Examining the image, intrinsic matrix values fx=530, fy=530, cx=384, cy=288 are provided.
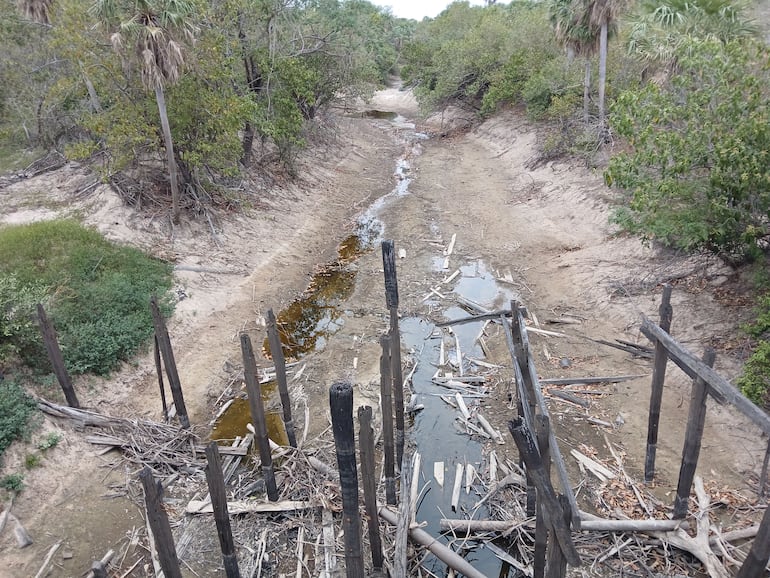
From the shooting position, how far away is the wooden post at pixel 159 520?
18.1 ft

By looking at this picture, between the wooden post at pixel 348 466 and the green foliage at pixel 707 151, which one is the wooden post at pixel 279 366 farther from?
the green foliage at pixel 707 151

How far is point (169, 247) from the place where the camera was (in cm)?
1789

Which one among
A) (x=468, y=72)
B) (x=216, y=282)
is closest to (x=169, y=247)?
(x=216, y=282)

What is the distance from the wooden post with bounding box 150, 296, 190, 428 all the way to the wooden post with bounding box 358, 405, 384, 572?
4.93 metres

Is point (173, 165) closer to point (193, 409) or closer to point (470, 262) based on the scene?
point (193, 409)

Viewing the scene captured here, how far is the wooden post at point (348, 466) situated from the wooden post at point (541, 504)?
206cm

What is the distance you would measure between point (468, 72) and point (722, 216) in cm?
3371

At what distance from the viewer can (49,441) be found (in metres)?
9.99

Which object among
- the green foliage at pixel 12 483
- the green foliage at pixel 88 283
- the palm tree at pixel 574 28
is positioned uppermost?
the palm tree at pixel 574 28

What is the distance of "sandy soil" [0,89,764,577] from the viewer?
9.66 m

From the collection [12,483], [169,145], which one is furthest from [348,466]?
[169,145]

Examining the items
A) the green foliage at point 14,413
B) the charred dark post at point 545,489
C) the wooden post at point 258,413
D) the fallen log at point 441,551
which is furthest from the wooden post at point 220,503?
the green foliage at point 14,413

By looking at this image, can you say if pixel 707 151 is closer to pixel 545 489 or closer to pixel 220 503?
A: pixel 545 489

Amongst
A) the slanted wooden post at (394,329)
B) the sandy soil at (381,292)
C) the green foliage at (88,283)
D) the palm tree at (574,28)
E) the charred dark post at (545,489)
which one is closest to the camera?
the charred dark post at (545,489)
